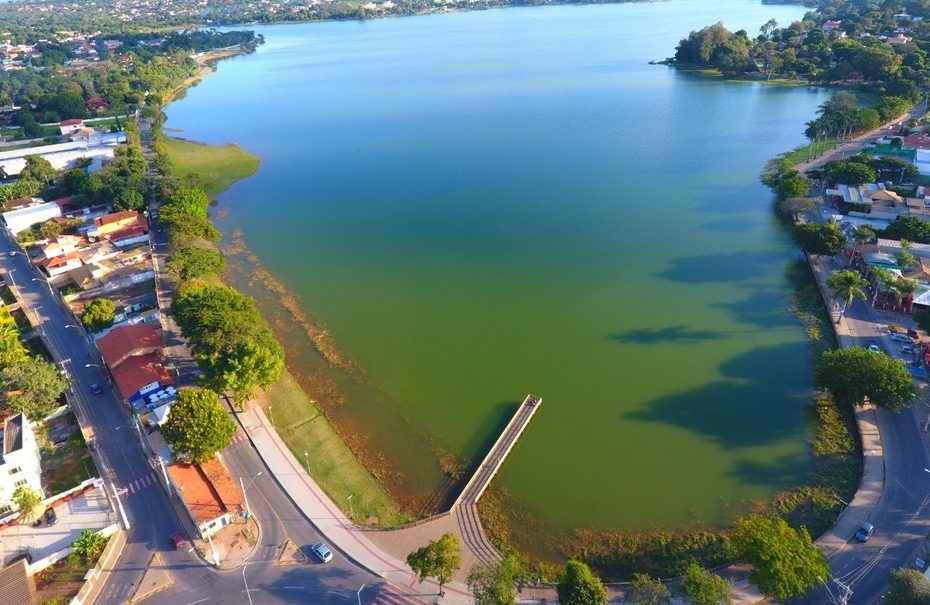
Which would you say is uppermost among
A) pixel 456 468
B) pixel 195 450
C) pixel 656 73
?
pixel 656 73

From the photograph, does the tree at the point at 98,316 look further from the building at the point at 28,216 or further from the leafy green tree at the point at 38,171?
the leafy green tree at the point at 38,171

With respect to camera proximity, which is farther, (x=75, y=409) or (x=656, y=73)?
(x=656, y=73)

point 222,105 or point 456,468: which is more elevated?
point 222,105

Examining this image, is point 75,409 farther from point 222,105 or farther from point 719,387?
point 222,105

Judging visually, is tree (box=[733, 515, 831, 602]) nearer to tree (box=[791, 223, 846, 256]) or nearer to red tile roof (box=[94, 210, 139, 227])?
tree (box=[791, 223, 846, 256])

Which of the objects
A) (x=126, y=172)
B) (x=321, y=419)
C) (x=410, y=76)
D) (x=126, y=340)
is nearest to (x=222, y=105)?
(x=410, y=76)

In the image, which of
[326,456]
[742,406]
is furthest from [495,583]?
[742,406]

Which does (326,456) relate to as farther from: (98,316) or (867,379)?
(867,379)
